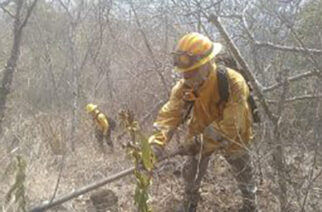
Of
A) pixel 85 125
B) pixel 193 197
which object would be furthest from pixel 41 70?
pixel 193 197

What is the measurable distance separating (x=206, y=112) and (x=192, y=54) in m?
0.60

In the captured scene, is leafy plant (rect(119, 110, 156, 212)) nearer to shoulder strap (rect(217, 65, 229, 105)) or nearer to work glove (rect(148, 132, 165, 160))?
work glove (rect(148, 132, 165, 160))

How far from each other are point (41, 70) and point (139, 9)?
667 centimetres

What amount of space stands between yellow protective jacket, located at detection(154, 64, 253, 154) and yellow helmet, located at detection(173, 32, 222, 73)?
0.63 feet

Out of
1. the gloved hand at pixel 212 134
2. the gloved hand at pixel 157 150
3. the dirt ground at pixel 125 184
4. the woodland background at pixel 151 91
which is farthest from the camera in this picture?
the dirt ground at pixel 125 184

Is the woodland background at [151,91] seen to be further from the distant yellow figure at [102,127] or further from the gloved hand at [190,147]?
the gloved hand at [190,147]

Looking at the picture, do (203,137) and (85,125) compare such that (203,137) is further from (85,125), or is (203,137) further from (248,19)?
(85,125)

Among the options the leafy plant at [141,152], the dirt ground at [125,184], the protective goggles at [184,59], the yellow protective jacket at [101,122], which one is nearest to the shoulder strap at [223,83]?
the protective goggles at [184,59]

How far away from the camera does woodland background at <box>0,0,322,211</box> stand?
4.00 m

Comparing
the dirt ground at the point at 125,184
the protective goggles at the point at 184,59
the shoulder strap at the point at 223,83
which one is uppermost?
the protective goggles at the point at 184,59

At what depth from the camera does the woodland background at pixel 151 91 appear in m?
4.00

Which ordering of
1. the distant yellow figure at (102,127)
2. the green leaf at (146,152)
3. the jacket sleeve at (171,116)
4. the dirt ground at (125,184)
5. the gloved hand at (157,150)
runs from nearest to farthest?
1. the green leaf at (146,152)
2. the gloved hand at (157,150)
3. the jacket sleeve at (171,116)
4. the dirt ground at (125,184)
5. the distant yellow figure at (102,127)

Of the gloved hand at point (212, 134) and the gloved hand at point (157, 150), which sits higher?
the gloved hand at point (212, 134)

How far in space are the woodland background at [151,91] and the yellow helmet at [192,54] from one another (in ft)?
0.88
